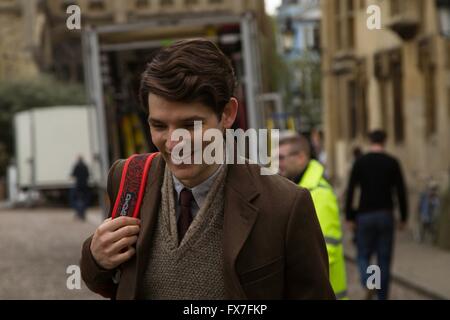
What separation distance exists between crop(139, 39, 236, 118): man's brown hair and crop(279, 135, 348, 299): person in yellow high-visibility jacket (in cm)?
358

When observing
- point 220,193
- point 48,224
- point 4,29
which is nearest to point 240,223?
point 220,193

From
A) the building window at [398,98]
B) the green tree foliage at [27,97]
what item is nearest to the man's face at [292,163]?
the building window at [398,98]

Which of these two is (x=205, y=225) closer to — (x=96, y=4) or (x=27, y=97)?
(x=96, y=4)

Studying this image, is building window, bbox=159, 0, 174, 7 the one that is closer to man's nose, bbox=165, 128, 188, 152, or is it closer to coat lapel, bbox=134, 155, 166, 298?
coat lapel, bbox=134, 155, 166, 298

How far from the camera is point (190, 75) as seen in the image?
3209 mm

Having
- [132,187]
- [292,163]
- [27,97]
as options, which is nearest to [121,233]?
[132,187]

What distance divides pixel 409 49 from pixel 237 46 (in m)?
12.4

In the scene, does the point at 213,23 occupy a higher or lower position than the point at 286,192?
higher

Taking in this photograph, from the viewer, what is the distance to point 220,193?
335 centimetres

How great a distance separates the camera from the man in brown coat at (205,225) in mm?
3213

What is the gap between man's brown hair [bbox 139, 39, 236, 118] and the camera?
320 centimetres

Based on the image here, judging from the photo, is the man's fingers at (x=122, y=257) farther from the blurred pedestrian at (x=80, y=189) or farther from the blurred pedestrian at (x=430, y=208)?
the blurred pedestrian at (x=80, y=189)

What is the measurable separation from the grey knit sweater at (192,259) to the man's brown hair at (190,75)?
24cm
